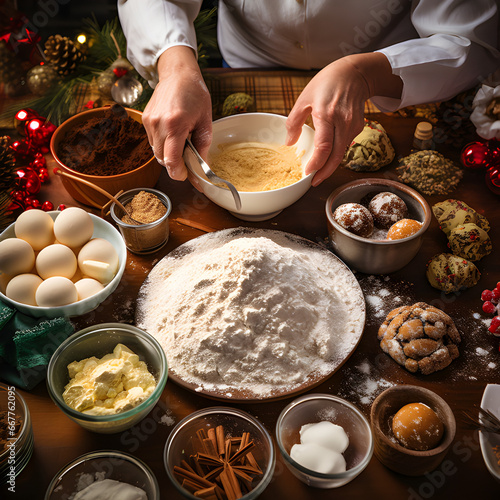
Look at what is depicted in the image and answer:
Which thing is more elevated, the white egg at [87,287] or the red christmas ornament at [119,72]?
the red christmas ornament at [119,72]

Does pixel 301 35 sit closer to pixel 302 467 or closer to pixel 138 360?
pixel 138 360

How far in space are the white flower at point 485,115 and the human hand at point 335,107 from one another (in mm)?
297

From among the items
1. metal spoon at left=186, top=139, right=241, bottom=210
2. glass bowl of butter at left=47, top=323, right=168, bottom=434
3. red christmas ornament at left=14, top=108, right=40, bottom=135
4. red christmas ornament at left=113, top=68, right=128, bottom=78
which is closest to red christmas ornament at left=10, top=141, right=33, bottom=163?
red christmas ornament at left=14, top=108, right=40, bottom=135

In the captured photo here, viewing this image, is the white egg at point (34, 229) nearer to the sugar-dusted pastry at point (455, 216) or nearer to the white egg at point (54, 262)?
the white egg at point (54, 262)

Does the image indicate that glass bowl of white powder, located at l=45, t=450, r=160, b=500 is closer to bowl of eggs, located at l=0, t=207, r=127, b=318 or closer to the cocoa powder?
bowl of eggs, located at l=0, t=207, r=127, b=318

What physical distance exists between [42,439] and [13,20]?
1465 millimetres

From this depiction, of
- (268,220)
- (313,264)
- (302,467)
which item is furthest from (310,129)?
(302,467)

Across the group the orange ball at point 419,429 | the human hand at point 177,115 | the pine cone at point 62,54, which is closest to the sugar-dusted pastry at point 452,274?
the orange ball at point 419,429

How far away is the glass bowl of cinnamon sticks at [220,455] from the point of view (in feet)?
2.51

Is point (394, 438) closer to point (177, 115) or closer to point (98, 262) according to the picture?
point (98, 262)

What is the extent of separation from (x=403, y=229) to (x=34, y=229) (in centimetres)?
84

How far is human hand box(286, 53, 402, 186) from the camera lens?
1.17 metres

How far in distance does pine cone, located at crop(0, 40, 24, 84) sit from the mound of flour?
1.05 meters

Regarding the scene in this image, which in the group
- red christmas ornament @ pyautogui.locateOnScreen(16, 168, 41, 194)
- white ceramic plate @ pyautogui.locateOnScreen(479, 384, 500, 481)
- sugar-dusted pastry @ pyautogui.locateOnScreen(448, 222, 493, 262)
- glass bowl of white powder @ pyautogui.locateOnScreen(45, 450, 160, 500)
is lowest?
white ceramic plate @ pyautogui.locateOnScreen(479, 384, 500, 481)
